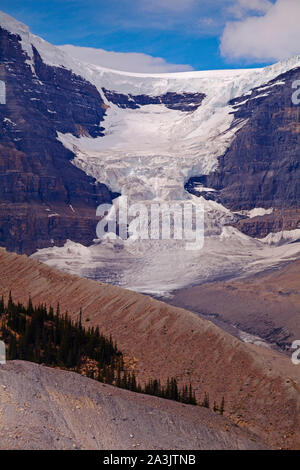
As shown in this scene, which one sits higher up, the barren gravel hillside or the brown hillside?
the barren gravel hillside

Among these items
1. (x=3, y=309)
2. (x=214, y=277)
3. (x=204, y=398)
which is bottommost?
(x=214, y=277)

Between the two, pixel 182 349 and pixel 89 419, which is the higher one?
pixel 89 419

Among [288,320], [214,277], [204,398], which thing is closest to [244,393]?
[204,398]

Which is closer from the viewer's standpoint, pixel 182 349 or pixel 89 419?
pixel 89 419

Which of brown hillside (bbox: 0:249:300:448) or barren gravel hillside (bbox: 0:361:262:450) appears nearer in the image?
barren gravel hillside (bbox: 0:361:262:450)

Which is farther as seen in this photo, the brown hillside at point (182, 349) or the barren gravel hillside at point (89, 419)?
the brown hillside at point (182, 349)

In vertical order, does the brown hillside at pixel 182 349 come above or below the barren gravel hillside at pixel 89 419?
below
